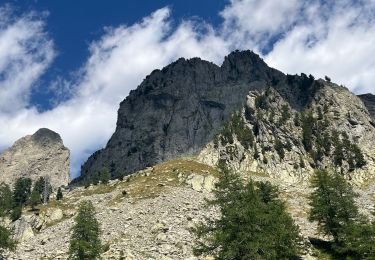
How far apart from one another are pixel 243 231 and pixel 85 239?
2448cm

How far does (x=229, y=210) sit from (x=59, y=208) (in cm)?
6525

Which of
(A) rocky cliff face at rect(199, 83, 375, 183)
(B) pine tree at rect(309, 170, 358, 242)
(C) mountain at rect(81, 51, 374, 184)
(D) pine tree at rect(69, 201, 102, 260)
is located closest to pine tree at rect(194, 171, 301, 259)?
(B) pine tree at rect(309, 170, 358, 242)

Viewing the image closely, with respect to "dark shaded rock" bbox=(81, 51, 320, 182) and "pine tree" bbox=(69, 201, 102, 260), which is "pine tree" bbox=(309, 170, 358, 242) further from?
"dark shaded rock" bbox=(81, 51, 320, 182)

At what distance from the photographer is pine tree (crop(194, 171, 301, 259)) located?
40656mm

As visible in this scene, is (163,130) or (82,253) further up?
(163,130)

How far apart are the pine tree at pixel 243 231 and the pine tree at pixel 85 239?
14885 millimetres

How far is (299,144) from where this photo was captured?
5851 inches

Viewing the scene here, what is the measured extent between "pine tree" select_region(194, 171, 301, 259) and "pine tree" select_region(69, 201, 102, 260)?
586 inches

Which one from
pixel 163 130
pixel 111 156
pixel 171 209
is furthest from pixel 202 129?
pixel 171 209

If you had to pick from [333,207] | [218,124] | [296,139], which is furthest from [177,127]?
[333,207]

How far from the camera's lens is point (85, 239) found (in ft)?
188

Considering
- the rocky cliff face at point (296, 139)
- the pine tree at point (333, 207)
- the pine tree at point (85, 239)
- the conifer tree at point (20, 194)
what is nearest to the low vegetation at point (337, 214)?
the pine tree at point (333, 207)

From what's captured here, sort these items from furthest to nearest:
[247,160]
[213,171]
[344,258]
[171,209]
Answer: [247,160] → [213,171] → [171,209] → [344,258]

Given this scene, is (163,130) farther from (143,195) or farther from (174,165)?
(143,195)
